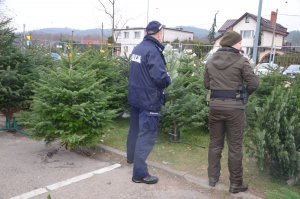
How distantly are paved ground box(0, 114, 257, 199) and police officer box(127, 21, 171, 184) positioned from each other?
29 cm

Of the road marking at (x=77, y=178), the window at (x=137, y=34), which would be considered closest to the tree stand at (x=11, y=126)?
the road marking at (x=77, y=178)

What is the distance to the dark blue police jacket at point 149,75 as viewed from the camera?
4363 millimetres

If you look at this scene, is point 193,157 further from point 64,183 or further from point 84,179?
point 64,183

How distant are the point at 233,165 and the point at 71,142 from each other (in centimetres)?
240

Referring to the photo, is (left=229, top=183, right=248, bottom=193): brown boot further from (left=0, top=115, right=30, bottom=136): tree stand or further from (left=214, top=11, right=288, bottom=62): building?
(left=214, top=11, right=288, bottom=62): building

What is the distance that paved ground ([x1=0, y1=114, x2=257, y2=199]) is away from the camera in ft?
13.8

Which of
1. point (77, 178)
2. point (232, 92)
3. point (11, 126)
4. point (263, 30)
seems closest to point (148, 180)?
point (77, 178)

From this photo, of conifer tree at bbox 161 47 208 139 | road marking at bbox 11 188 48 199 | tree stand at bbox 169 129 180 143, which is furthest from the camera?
tree stand at bbox 169 129 180 143

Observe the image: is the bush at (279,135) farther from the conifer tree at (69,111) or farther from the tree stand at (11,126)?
the tree stand at (11,126)

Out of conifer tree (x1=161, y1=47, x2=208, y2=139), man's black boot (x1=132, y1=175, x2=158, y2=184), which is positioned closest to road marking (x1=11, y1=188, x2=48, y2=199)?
man's black boot (x1=132, y1=175, x2=158, y2=184)

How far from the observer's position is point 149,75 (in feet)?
14.6

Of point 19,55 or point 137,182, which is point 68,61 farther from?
point 137,182

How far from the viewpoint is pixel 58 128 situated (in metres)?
5.43

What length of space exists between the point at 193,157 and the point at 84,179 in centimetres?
182
